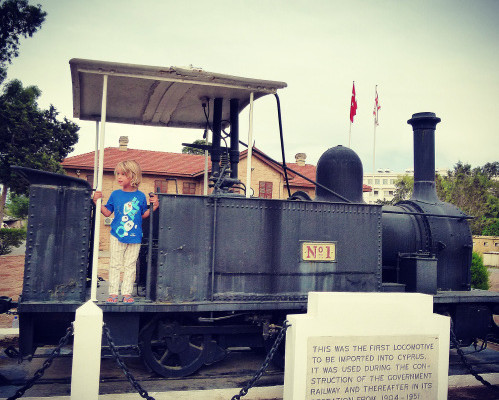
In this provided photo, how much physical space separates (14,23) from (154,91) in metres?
18.5

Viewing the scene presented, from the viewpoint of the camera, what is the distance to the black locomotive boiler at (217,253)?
4.19 meters

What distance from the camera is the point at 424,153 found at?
21.3ft

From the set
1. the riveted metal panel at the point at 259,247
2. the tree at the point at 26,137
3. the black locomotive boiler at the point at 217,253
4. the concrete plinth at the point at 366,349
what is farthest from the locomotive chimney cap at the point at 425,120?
the tree at the point at 26,137

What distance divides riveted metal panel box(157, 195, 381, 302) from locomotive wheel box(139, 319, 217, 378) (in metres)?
0.52

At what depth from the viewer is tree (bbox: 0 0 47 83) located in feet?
63.6

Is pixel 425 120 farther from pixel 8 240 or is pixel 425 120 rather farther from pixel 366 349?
pixel 8 240

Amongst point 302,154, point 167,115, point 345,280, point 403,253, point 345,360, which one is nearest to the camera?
point 345,360

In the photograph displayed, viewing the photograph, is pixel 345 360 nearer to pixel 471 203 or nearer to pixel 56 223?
pixel 56 223

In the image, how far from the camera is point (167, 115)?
645 cm

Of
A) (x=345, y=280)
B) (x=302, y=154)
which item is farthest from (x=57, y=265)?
(x=302, y=154)

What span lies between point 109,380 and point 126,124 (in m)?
3.73

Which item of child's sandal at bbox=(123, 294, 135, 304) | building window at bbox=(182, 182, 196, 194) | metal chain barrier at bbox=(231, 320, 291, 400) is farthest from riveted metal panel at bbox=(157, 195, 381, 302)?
building window at bbox=(182, 182, 196, 194)

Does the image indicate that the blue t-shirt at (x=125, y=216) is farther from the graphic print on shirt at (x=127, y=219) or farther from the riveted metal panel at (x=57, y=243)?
the riveted metal panel at (x=57, y=243)

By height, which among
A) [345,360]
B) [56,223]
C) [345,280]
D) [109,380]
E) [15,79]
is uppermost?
[15,79]
